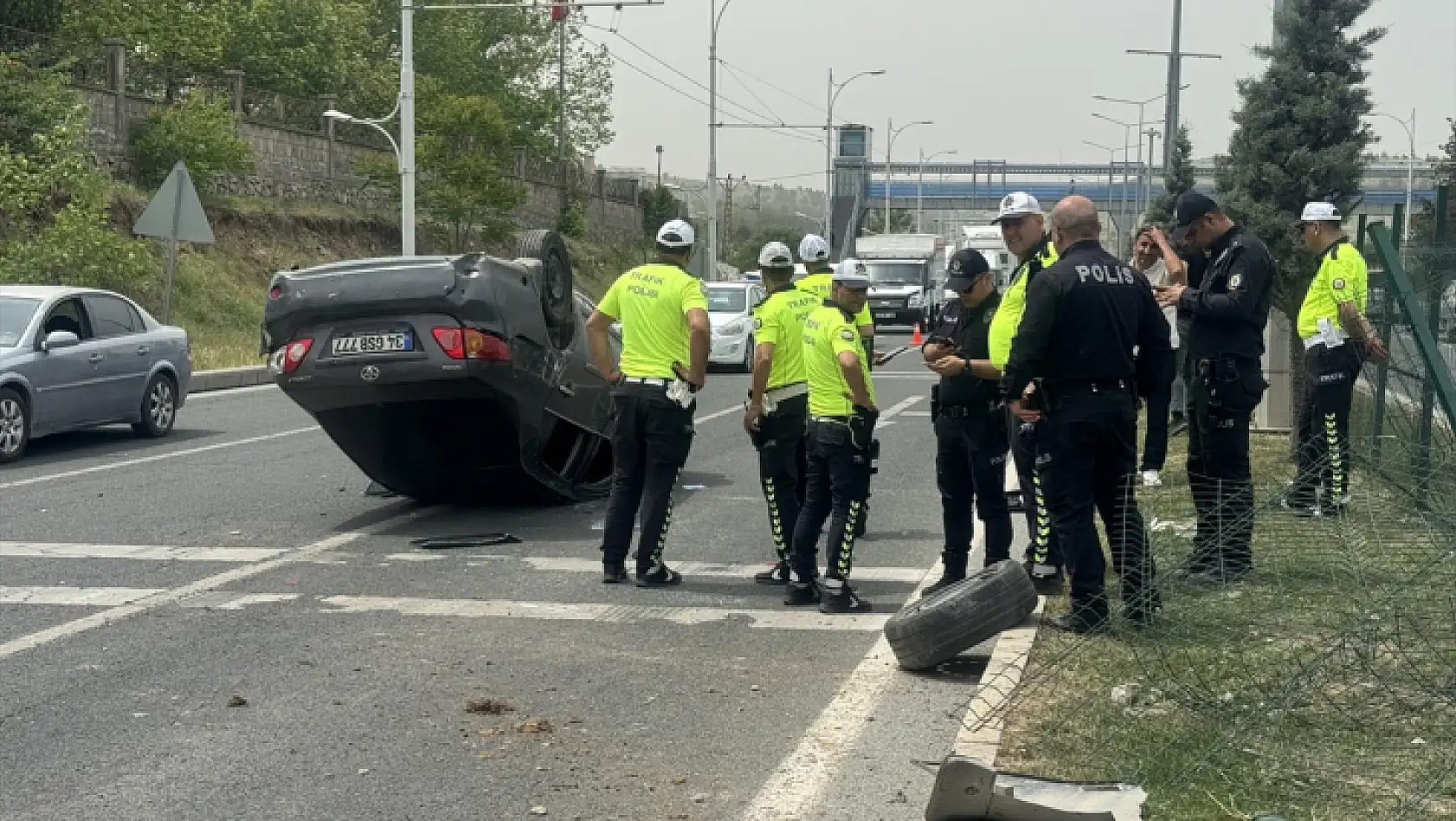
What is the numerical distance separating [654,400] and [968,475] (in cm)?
168

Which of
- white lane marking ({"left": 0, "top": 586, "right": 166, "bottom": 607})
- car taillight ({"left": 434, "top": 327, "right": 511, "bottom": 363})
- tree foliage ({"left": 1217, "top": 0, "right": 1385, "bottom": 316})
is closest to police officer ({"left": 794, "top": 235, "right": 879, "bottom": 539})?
car taillight ({"left": 434, "top": 327, "right": 511, "bottom": 363})

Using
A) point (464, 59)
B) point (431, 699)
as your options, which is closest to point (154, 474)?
point (431, 699)

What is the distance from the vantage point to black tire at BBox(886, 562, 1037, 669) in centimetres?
698

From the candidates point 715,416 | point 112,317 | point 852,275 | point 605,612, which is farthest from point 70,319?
point 852,275

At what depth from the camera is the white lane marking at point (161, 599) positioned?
745cm

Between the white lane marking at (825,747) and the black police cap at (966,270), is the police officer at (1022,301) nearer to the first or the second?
the black police cap at (966,270)

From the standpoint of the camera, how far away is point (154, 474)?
1334 centimetres

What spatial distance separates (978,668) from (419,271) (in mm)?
4749

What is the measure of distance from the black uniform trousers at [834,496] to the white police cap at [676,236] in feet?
3.99

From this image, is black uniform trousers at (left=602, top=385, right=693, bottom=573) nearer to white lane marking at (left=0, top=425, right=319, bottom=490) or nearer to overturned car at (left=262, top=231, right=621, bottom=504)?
overturned car at (left=262, top=231, right=621, bottom=504)

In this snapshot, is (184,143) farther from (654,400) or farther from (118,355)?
(654,400)

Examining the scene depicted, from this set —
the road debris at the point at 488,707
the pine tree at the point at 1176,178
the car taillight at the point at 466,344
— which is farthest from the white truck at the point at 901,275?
the road debris at the point at 488,707

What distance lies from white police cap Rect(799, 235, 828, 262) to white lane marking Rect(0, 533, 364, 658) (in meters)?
3.26

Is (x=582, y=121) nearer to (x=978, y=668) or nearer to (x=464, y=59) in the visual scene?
(x=464, y=59)
